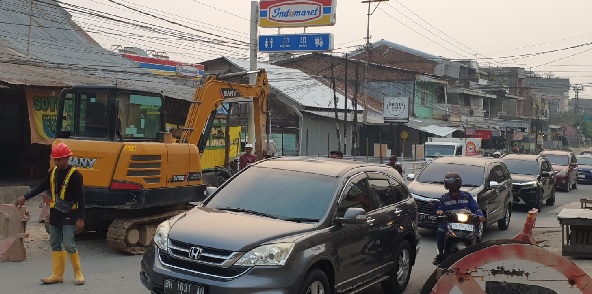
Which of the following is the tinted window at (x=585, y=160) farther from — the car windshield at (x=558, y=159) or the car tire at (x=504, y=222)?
the car tire at (x=504, y=222)

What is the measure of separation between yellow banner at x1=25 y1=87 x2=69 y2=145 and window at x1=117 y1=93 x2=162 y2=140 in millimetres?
8427

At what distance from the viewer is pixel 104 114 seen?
10.8 metres

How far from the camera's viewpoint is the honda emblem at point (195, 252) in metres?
5.89

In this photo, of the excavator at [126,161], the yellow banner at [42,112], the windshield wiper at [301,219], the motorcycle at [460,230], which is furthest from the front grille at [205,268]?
the yellow banner at [42,112]

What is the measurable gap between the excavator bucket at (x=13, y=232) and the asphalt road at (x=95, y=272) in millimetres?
189

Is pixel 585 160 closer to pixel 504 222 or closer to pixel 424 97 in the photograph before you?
pixel 424 97

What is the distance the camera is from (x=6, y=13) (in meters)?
26.5

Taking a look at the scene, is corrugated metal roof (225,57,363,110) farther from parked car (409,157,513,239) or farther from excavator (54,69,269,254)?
excavator (54,69,269,254)

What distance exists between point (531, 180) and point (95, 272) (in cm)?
1427

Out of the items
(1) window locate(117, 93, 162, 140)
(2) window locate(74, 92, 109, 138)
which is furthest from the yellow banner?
(2) window locate(74, 92, 109, 138)

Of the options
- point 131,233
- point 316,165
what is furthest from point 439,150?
point 316,165

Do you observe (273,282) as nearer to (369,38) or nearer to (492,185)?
(492,185)

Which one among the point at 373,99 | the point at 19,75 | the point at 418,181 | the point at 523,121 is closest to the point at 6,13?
the point at 19,75

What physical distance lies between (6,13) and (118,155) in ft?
63.6
